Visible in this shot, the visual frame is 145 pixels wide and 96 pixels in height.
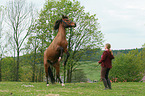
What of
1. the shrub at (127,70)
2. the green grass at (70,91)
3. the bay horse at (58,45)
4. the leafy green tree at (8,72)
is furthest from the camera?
the leafy green tree at (8,72)

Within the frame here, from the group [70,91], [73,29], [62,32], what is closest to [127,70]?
[73,29]

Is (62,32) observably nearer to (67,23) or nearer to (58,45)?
(67,23)

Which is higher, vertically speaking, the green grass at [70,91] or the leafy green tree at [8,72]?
the green grass at [70,91]

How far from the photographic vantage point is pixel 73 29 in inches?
1157

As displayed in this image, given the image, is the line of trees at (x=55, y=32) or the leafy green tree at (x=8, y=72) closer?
the line of trees at (x=55, y=32)

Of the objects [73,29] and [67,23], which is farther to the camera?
[73,29]

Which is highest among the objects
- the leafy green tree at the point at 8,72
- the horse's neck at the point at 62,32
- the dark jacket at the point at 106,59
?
the horse's neck at the point at 62,32

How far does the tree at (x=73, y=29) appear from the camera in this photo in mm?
27984

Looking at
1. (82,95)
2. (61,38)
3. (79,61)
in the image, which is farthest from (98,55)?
(82,95)

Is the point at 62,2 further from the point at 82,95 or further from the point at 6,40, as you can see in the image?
the point at 82,95

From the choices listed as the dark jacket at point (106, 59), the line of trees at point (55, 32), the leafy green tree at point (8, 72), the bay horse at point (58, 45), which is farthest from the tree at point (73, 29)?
the leafy green tree at point (8, 72)

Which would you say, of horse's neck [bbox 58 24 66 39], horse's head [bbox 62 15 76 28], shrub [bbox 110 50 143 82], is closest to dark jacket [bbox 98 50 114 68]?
horse's head [bbox 62 15 76 28]

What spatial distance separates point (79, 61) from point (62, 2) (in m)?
9.89

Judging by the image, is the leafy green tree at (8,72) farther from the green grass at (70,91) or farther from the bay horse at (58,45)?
the green grass at (70,91)
